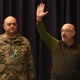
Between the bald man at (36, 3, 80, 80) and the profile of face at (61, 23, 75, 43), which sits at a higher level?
the profile of face at (61, 23, 75, 43)

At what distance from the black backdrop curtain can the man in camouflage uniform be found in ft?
1.76

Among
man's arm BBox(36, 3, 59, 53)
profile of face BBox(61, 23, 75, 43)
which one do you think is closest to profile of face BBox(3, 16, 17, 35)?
man's arm BBox(36, 3, 59, 53)

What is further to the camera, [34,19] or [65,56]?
[34,19]

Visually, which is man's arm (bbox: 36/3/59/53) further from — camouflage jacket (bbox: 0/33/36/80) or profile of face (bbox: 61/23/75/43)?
camouflage jacket (bbox: 0/33/36/80)

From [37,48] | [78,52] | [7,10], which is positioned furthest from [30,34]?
[78,52]

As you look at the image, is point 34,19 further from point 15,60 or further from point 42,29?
point 15,60

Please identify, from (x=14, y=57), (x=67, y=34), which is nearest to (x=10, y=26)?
(x=14, y=57)

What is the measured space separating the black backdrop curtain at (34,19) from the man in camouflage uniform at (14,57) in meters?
0.54

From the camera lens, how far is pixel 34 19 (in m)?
3.38

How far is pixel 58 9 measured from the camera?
11.1 ft

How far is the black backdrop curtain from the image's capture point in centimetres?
336

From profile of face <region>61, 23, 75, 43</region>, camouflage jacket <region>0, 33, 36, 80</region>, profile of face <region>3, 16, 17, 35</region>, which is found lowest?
camouflage jacket <region>0, 33, 36, 80</region>

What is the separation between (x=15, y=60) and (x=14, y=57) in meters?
0.04

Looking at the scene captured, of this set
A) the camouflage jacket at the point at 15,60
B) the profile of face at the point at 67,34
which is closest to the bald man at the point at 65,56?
the profile of face at the point at 67,34
